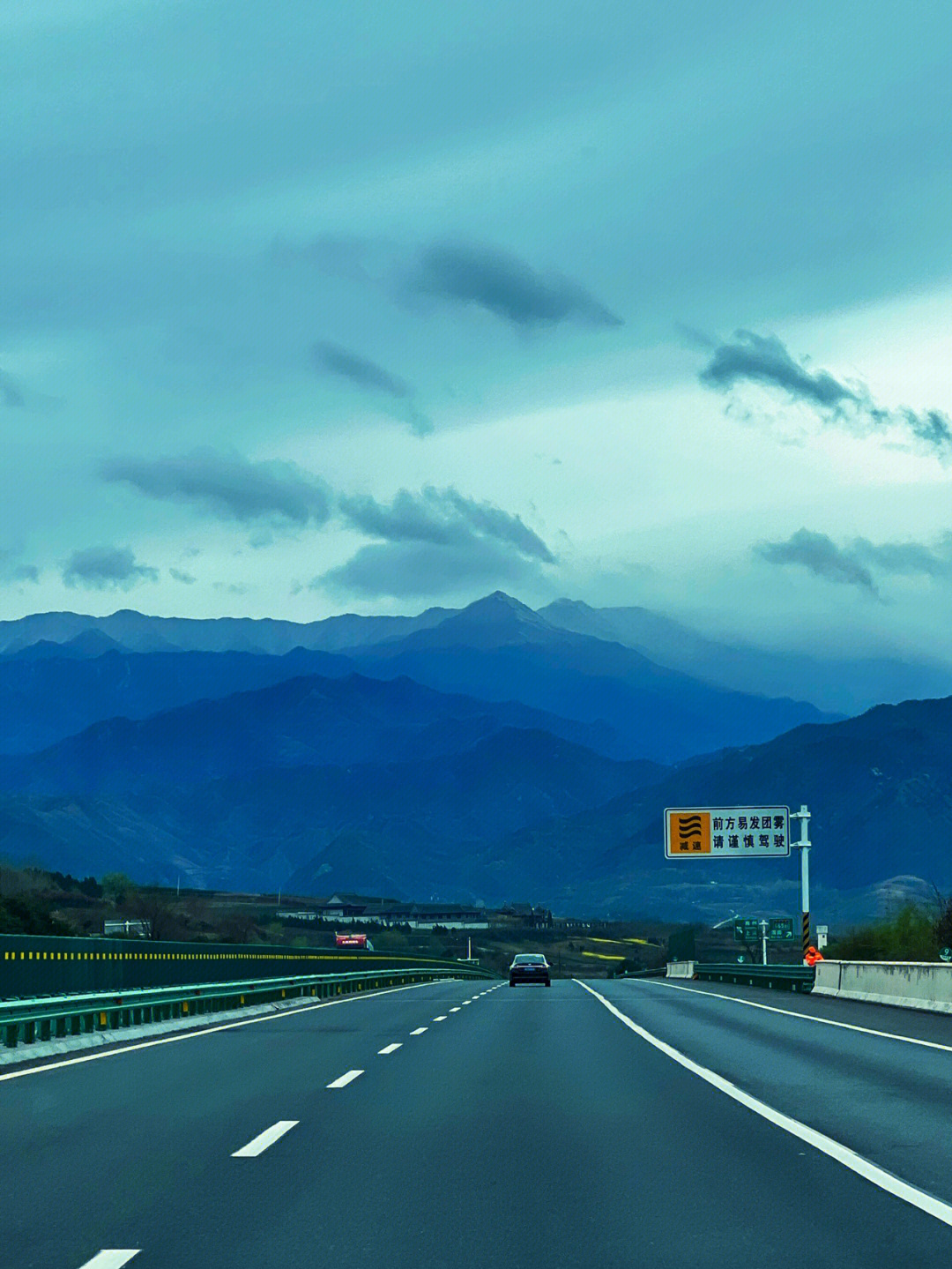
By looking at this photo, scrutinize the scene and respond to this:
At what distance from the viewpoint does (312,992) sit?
40.9 m

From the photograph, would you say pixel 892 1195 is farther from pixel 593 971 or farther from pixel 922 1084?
pixel 593 971

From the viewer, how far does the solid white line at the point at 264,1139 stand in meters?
10.5

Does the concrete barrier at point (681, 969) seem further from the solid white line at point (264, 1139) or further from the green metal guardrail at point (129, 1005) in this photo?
the solid white line at point (264, 1139)

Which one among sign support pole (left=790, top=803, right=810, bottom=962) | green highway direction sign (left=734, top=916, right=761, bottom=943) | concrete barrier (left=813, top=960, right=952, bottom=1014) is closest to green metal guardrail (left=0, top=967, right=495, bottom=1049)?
concrete barrier (left=813, top=960, right=952, bottom=1014)

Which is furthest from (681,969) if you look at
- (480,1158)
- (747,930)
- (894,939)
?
(480,1158)

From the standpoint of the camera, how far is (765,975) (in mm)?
53406

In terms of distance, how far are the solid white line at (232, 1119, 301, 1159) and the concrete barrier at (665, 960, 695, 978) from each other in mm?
66230

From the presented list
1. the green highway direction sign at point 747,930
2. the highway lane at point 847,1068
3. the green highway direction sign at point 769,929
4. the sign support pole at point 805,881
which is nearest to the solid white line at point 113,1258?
the highway lane at point 847,1068

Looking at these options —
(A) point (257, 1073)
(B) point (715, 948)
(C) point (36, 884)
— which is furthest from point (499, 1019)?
(B) point (715, 948)

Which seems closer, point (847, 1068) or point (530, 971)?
point (847, 1068)

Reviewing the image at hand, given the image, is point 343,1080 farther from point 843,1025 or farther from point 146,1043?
point 843,1025

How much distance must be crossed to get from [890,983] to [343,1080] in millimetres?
19745

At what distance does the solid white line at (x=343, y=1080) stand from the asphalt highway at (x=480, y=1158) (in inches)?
0.9

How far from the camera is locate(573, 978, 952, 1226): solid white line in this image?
28.2ft
